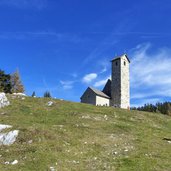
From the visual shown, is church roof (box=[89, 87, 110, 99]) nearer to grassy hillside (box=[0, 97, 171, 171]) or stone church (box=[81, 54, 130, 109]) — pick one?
stone church (box=[81, 54, 130, 109])

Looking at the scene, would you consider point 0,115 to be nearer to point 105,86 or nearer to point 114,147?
point 114,147

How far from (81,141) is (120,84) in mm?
55281

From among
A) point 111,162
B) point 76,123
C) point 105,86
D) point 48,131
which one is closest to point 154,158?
point 111,162

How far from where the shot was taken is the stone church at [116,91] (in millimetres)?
88438

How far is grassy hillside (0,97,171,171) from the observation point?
27969 mm

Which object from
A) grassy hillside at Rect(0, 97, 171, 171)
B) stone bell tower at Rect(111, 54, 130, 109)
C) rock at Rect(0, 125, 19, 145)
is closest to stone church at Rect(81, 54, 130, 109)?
stone bell tower at Rect(111, 54, 130, 109)

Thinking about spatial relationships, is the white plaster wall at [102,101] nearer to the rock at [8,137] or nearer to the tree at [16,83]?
the tree at [16,83]

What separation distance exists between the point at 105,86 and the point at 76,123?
50.7m

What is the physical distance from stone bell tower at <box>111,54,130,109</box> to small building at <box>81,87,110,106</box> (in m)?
2.01

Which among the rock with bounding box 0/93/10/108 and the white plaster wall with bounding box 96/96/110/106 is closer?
the rock with bounding box 0/93/10/108

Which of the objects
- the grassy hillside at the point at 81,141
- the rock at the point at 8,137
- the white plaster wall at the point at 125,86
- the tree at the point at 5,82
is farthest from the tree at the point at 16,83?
the rock at the point at 8,137

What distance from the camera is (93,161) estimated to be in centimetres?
2881

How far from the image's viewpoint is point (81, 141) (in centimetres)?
3475

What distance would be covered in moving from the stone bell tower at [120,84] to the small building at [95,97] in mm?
2008
